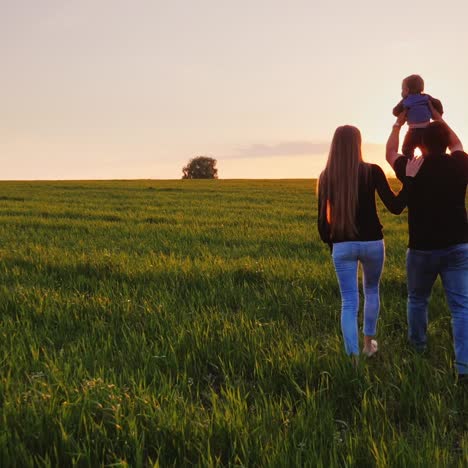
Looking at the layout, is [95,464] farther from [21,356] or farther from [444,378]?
[444,378]

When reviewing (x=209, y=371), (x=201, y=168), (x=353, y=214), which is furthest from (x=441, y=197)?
(x=201, y=168)

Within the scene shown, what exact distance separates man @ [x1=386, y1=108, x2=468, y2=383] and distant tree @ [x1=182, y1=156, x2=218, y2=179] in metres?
114

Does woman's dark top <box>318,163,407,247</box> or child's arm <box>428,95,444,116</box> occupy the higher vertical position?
child's arm <box>428,95,444,116</box>

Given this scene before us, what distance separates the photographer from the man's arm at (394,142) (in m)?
4.64

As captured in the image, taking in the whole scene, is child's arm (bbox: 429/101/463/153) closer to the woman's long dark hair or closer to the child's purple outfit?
the child's purple outfit

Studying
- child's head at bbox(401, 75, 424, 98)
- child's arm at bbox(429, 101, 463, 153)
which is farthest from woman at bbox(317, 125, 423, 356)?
child's head at bbox(401, 75, 424, 98)

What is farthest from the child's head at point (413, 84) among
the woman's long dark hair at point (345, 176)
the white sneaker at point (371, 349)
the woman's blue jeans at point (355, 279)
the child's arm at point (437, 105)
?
the white sneaker at point (371, 349)

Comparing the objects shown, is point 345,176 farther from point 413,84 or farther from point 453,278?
point 453,278

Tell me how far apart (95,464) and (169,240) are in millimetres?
9182

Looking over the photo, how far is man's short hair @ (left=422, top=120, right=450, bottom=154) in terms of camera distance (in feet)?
14.5

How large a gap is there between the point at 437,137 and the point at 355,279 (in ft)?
4.78

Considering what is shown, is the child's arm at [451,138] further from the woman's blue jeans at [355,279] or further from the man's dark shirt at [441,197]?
the woman's blue jeans at [355,279]

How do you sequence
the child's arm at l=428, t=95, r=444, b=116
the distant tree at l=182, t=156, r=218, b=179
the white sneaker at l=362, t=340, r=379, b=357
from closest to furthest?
the child's arm at l=428, t=95, r=444, b=116, the white sneaker at l=362, t=340, r=379, b=357, the distant tree at l=182, t=156, r=218, b=179

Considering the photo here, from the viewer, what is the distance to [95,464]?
2.87 meters
